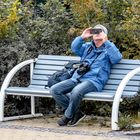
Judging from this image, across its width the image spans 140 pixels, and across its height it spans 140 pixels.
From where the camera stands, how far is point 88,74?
846 cm

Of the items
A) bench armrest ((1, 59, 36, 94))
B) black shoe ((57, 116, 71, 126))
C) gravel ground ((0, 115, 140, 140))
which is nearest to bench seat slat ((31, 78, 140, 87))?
bench armrest ((1, 59, 36, 94))

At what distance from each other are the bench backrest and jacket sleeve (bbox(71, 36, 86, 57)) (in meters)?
0.28

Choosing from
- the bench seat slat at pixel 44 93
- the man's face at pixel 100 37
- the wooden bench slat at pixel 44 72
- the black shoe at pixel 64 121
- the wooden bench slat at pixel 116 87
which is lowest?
the black shoe at pixel 64 121

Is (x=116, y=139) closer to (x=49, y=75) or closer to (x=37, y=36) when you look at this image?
(x=49, y=75)

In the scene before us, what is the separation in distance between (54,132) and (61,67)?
5.14 ft

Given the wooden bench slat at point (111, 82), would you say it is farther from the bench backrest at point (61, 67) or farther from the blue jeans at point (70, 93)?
the blue jeans at point (70, 93)

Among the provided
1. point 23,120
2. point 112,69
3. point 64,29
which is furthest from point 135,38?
point 23,120

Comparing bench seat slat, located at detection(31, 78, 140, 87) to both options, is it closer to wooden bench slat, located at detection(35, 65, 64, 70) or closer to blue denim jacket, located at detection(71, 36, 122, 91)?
blue denim jacket, located at detection(71, 36, 122, 91)

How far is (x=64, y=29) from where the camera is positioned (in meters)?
10.1

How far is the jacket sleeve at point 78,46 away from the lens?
8.67m

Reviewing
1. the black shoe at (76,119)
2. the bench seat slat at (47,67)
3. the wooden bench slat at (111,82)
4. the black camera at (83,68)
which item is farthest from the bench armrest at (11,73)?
the black shoe at (76,119)

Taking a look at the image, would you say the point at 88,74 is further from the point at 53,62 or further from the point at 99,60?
the point at 53,62

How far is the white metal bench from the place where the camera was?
26.1ft

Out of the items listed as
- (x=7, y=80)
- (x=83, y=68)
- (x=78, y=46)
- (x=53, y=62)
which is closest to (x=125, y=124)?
(x=83, y=68)
